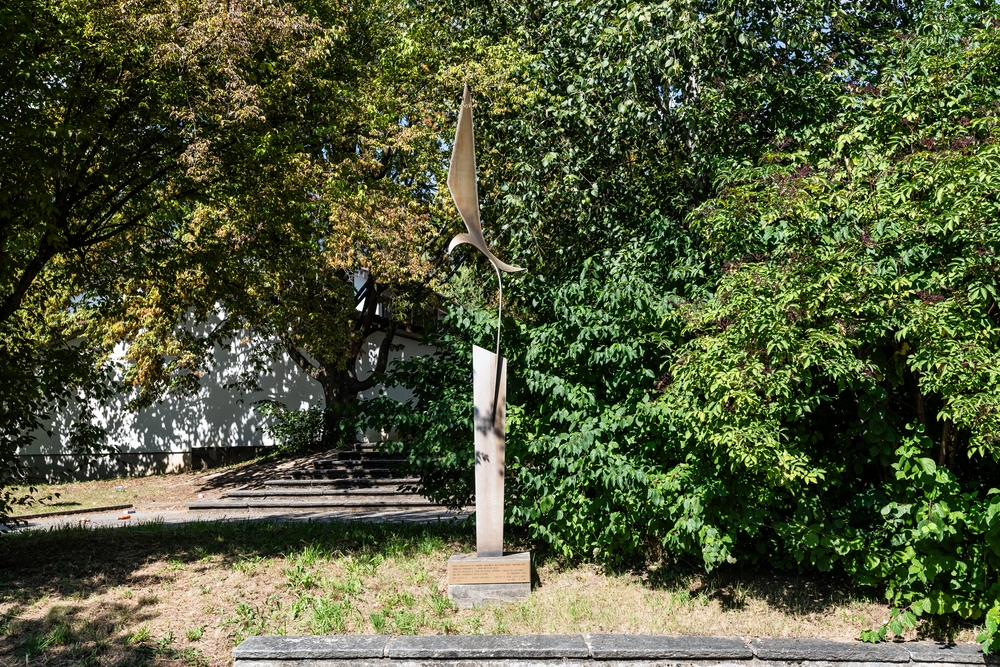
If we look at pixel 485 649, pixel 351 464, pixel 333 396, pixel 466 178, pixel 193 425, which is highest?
pixel 466 178

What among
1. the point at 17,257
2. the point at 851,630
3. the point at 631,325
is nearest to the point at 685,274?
the point at 631,325

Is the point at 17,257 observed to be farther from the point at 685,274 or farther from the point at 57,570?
the point at 685,274

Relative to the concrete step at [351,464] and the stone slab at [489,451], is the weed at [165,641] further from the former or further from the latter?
the concrete step at [351,464]

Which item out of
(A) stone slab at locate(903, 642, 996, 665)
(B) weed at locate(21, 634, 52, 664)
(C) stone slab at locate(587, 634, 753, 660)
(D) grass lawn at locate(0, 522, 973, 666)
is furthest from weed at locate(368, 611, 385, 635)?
(A) stone slab at locate(903, 642, 996, 665)

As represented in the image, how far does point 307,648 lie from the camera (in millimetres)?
5988

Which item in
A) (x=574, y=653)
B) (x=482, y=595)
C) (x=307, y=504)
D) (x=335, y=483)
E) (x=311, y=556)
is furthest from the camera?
(x=335, y=483)

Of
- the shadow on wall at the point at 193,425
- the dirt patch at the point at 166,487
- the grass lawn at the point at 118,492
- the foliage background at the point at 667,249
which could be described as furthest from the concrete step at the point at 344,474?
the foliage background at the point at 667,249

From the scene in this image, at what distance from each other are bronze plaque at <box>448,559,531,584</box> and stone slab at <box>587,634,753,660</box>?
121 centimetres

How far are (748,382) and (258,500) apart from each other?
1248 cm

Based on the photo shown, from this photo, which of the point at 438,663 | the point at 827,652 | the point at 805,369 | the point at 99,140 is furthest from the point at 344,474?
the point at 805,369

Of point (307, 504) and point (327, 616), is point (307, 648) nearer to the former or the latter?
point (327, 616)

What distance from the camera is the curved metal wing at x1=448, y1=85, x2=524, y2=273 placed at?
748cm

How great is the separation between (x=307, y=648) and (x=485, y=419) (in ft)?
8.26

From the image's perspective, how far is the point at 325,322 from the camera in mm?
15578
